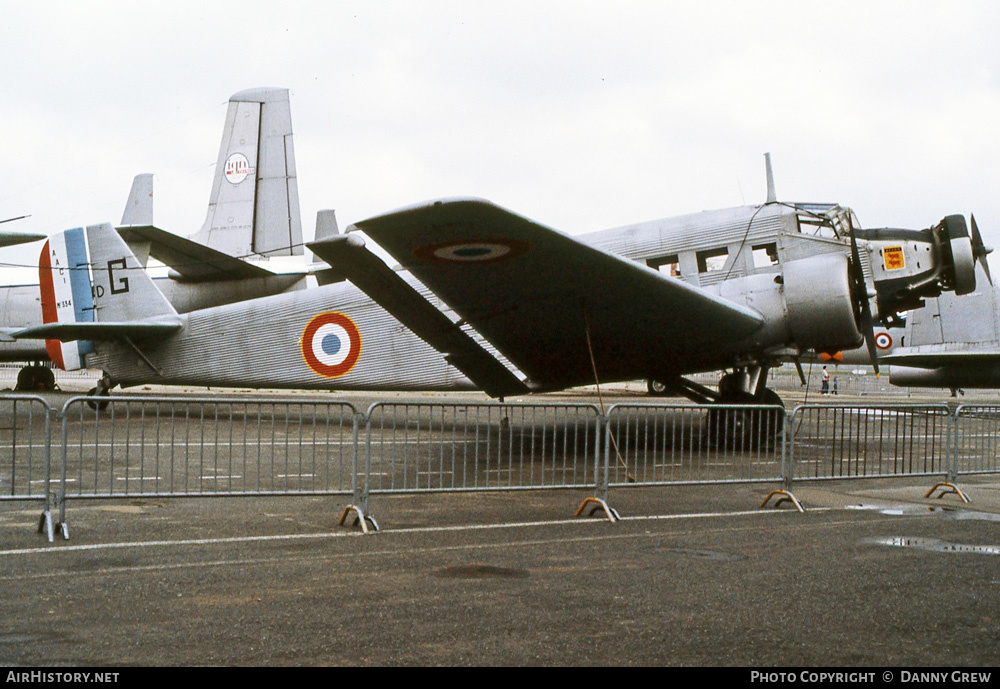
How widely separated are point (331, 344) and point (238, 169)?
1276cm

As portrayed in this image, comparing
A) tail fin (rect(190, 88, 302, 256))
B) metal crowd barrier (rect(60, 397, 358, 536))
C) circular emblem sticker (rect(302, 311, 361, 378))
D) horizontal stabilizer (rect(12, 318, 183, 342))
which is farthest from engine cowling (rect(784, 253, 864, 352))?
tail fin (rect(190, 88, 302, 256))

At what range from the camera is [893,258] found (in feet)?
42.4

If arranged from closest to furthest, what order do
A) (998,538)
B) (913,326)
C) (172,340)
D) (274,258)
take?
(998,538) → (172,340) → (913,326) → (274,258)

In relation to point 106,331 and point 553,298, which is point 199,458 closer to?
point 553,298

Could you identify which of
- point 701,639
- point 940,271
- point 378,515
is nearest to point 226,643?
point 701,639

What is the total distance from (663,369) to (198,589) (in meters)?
9.52

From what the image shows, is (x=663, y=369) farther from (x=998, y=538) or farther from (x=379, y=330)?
(x=998, y=538)

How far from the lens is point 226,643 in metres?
3.74

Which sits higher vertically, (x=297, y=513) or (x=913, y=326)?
(x=913, y=326)

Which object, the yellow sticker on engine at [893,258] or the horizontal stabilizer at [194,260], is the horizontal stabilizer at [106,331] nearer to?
the horizontal stabilizer at [194,260]

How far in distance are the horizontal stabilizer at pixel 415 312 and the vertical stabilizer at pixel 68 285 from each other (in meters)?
9.29

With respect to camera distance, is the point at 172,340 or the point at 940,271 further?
the point at 172,340

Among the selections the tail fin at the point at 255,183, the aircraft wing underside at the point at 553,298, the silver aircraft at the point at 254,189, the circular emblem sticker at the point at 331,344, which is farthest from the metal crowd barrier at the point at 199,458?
the tail fin at the point at 255,183

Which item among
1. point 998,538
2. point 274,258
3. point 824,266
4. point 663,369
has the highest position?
point 274,258
